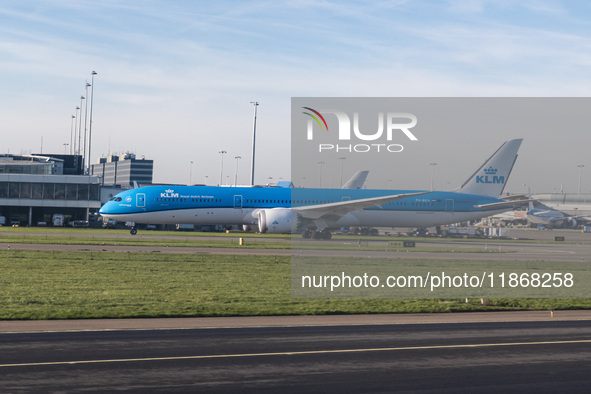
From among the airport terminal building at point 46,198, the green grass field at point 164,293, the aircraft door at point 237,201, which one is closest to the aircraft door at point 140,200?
the aircraft door at point 237,201

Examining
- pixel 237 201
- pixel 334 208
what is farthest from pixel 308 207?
pixel 237 201

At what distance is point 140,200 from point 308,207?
15857 mm

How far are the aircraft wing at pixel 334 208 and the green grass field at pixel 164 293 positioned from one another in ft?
63.5

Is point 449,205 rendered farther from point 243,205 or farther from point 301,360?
point 301,360

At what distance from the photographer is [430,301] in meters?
28.9

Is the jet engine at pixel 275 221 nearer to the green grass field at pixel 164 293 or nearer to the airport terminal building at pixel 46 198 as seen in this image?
the green grass field at pixel 164 293

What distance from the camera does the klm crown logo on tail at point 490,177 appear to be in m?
52.7

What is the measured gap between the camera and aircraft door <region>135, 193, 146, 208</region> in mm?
65000

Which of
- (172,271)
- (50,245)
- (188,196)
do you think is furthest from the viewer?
(188,196)

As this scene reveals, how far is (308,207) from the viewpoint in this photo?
62.1 m

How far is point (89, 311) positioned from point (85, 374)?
9.92 metres

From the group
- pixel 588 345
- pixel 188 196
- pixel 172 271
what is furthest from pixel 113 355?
pixel 188 196

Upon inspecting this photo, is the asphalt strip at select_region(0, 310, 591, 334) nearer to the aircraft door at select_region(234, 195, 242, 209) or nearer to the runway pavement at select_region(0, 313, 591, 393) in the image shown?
the runway pavement at select_region(0, 313, 591, 393)

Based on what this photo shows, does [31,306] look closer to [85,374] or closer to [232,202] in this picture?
[85,374]
